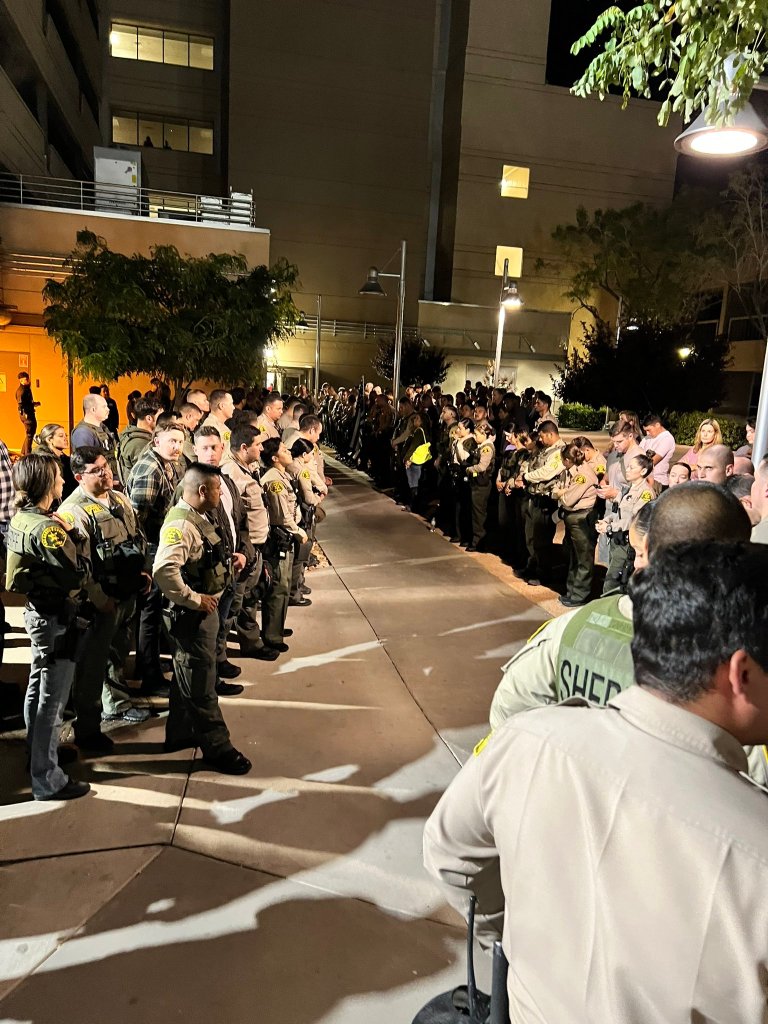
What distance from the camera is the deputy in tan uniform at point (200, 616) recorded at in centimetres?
399

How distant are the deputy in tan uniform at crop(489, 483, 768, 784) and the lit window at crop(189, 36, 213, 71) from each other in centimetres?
3766

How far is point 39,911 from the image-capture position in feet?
9.84

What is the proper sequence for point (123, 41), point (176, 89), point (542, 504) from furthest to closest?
point (176, 89), point (123, 41), point (542, 504)

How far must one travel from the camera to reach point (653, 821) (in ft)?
3.32

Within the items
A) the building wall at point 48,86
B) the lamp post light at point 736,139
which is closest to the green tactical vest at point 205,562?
the lamp post light at point 736,139

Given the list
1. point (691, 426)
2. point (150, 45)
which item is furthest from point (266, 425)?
point (150, 45)

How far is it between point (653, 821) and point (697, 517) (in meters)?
1.43

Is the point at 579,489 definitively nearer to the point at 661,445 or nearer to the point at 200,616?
the point at 661,445

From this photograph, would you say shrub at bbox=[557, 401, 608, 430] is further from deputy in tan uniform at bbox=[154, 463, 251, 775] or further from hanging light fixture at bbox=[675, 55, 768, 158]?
deputy in tan uniform at bbox=[154, 463, 251, 775]

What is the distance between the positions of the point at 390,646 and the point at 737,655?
17.6 feet

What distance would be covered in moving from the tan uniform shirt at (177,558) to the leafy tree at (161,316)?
8.74m

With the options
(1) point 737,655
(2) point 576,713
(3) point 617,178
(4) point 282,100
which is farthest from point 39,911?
(3) point 617,178

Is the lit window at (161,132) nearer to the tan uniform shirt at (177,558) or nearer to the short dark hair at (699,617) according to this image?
the tan uniform shirt at (177,558)

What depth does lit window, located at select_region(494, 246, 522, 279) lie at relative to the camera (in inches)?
1307
